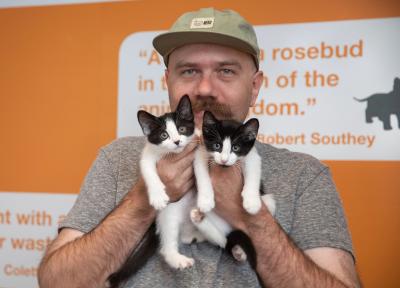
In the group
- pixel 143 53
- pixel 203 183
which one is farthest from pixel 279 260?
pixel 143 53

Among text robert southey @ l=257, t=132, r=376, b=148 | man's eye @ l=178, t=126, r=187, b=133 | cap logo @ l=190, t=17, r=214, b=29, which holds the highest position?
cap logo @ l=190, t=17, r=214, b=29

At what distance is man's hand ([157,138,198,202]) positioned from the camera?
1.17 meters

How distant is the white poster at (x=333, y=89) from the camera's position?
1.81 m

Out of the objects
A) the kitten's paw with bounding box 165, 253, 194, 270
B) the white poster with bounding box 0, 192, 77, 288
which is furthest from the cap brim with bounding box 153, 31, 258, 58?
the white poster with bounding box 0, 192, 77, 288

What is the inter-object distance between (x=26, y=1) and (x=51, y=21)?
0.73ft

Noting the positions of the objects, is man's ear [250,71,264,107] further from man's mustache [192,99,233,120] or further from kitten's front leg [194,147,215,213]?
kitten's front leg [194,147,215,213]

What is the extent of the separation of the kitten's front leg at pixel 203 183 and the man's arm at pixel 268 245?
0.13 ft

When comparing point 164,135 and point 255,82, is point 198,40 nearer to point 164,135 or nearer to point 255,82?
point 255,82

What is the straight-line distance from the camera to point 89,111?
2186mm

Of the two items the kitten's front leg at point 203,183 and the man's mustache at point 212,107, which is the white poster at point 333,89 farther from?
the kitten's front leg at point 203,183

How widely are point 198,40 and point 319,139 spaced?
0.81 metres

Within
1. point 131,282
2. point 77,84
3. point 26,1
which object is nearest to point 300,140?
point 131,282

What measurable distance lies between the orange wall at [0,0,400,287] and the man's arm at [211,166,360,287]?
1091 millimetres

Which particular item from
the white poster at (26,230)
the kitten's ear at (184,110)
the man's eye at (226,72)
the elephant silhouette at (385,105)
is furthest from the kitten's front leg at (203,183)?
the white poster at (26,230)
